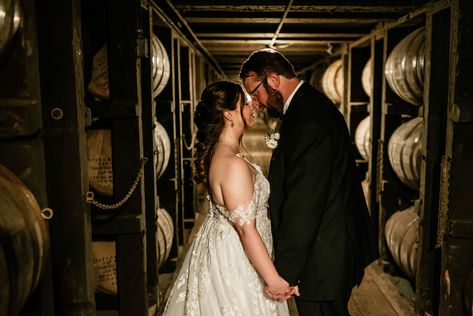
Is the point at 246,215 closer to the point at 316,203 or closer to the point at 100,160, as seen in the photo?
the point at 316,203

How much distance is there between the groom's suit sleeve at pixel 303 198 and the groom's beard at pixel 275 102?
12.6 inches

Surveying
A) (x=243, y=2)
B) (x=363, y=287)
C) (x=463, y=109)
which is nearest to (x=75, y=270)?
(x=463, y=109)

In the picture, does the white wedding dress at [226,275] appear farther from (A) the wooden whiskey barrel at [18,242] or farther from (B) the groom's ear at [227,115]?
(A) the wooden whiskey barrel at [18,242]

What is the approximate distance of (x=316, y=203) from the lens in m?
2.35

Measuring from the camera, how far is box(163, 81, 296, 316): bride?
2393mm

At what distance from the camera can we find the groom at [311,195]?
2346 millimetres

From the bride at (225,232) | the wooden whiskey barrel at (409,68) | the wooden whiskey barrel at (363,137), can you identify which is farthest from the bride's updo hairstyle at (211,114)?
the wooden whiskey barrel at (363,137)

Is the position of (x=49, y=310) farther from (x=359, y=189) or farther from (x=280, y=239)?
(x=359, y=189)

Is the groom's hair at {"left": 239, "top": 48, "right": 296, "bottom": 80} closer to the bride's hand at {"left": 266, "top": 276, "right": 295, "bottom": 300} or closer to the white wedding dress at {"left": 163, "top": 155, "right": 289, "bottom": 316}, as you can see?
Answer: the white wedding dress at {"left": 163, "top": 155, "right": 289, "bottom": 316}

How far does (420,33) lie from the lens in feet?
14.3

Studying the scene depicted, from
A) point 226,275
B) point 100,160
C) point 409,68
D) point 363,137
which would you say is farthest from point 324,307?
point 363,137

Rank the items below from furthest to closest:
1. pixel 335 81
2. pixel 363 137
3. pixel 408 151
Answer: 1. pixel 335 81
2. pixel 363 137
3. pixel 408 151

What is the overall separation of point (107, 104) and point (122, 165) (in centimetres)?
47

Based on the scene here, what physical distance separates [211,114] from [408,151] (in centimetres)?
270
